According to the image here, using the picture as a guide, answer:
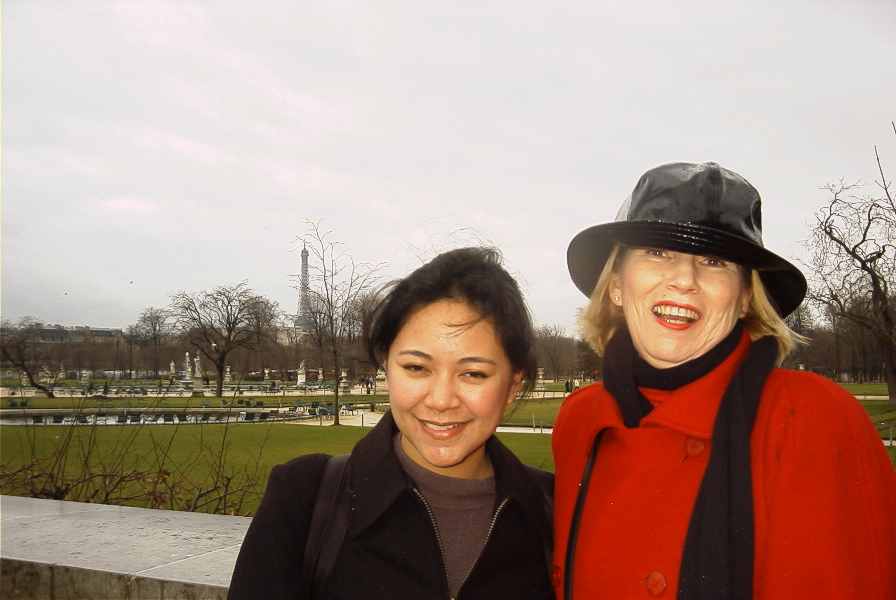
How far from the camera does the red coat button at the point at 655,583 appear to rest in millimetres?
1992

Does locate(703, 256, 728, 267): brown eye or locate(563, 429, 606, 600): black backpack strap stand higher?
locate(703, 256, 728, 267): brown eye

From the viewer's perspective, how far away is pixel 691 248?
2201 millimetres

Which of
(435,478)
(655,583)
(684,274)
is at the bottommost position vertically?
(655,583)

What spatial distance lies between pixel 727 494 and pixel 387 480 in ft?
3.22

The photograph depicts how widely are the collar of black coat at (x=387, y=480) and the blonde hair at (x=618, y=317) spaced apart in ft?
1.81

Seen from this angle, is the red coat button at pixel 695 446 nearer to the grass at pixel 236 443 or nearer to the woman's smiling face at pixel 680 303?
the woman's smiling face at pixel 680 303

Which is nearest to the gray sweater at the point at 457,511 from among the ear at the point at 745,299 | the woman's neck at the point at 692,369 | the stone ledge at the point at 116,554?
the woman's neck at the point at 692,369

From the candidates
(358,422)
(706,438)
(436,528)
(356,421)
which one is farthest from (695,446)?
(356,421)

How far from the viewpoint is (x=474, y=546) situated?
2.30m

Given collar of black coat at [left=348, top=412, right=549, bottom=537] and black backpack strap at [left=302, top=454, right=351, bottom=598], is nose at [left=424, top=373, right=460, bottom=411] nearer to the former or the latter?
collar of black coat at [left=348, top=412, right=549, bottom=537]

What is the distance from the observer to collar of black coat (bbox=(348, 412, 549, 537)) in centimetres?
220

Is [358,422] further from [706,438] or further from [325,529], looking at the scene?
[706,438]

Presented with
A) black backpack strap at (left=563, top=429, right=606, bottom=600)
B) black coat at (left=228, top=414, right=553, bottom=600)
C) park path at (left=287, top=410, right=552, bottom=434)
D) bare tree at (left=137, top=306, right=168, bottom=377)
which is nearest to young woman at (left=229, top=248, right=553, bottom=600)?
black coat at (left=228, top=414, right=553, bottom=600)

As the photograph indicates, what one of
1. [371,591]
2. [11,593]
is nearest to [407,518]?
[371,591]
